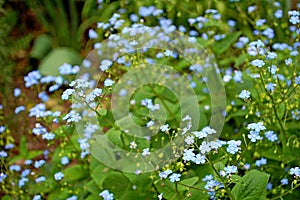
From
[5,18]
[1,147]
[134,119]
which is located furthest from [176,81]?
[5,18]

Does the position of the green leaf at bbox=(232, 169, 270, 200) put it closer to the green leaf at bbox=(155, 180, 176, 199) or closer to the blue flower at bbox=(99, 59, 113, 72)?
the green leaf at bbox=(155, 180, 176, 199)

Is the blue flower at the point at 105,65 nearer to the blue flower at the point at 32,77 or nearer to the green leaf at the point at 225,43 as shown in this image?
the blue flower at the point at 32,77

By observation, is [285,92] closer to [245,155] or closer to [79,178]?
[245,155]

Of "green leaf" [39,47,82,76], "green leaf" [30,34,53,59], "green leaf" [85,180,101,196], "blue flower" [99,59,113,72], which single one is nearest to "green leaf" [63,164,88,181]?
"green leaf" [85,180,101,196]

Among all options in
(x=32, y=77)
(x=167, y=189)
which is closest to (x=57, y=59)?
(x=32, y=77)

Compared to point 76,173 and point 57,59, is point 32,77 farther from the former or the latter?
point 57,59

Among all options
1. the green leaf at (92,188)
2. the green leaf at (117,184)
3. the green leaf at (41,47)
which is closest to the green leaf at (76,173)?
the green leaf at (92,188)
